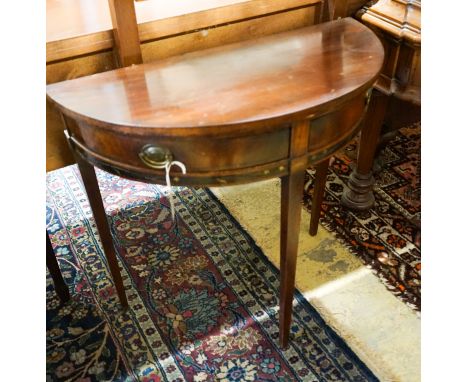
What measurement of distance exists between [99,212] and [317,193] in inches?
27.4

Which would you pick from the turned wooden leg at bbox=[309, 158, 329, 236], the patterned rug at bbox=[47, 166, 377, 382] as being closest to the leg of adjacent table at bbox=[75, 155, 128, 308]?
the patterned rug at bbox=[47, 166, 377, 382]

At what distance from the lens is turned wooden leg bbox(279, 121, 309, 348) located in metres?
0.90

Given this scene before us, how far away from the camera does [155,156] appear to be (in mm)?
866

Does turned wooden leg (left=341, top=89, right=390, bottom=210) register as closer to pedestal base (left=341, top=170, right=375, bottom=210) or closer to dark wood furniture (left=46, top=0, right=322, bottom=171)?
pedestal base (left=341, top=170, right=375, bottom=210)

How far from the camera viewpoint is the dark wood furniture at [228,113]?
843 mm

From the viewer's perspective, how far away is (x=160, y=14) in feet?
3.57

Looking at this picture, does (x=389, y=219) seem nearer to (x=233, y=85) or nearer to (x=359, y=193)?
(x=359, y=193)

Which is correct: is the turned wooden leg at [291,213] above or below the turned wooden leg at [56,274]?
above

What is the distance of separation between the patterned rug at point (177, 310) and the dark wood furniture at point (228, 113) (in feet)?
1.22

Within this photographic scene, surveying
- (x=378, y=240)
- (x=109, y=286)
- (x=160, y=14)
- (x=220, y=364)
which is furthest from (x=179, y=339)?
(x=160, y=14)

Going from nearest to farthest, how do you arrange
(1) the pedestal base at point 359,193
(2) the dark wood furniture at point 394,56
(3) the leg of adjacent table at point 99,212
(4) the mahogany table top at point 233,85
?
(4) the mahogany table top at point 233,85 < (3) the leg of adjacent table at point 99,212 < (2) the dark wood furniture at point 394,56 < (1) the pedestal base at point 359,193

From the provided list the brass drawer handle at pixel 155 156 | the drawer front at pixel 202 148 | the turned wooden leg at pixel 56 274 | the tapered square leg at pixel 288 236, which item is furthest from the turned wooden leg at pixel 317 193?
the turned wooden leg at pixel 56 274

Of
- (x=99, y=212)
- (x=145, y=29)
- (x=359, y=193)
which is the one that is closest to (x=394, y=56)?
(x=359, y=193)

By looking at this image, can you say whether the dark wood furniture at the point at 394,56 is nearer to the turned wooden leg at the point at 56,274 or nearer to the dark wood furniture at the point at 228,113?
the dark wood furniture at the point at 228,113
